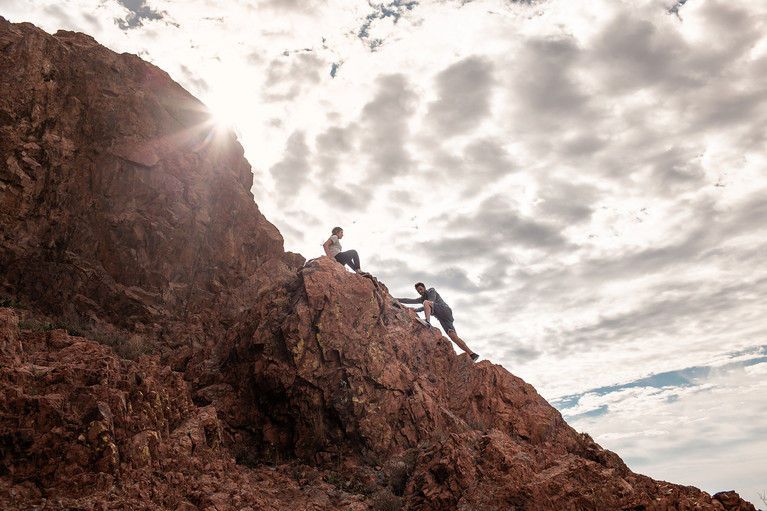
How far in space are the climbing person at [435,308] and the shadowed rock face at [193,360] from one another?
50 cm

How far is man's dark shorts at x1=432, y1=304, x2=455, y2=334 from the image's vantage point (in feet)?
51.5

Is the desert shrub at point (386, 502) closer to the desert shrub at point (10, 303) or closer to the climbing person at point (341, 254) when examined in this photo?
the climbing person at point (341, 254)

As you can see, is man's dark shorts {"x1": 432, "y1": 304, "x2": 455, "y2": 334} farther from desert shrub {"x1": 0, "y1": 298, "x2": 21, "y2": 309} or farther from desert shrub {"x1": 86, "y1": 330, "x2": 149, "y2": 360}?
desert shrub {"x1": 0, "y1": 298, "x2": 21, "y2": 309}

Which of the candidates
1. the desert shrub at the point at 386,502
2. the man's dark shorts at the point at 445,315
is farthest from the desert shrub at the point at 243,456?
the man's dark shorts at the point at 445,315

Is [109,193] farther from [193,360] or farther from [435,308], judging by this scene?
[435,308]

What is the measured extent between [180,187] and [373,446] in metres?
12.2

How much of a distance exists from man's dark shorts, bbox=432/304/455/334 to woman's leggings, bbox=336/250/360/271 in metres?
3.33

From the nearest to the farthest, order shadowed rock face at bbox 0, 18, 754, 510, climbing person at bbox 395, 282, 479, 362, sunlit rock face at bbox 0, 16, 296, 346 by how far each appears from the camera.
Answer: shadowed rock face at bbox 0, 18, 754, 510, sunlit rock face at bbox 0, 16, 296, 346, climbing person at bbox 395, 282, 479, 362

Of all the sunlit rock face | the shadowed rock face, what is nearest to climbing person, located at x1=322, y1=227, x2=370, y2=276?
the shadowed rock face

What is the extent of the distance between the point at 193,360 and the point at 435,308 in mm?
8148

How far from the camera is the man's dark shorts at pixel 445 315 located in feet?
51.5

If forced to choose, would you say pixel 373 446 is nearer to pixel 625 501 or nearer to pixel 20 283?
pixel 625 501

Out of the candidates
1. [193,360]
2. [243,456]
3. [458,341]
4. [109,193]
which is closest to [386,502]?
[243,456]

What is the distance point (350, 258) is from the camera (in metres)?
14.8
